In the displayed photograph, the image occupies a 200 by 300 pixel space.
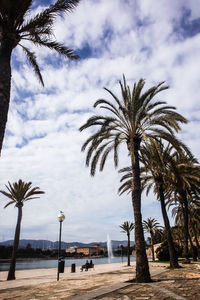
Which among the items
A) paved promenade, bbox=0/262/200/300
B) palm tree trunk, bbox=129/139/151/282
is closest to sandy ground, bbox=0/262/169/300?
paved promenade, bbox=0/262/200/300

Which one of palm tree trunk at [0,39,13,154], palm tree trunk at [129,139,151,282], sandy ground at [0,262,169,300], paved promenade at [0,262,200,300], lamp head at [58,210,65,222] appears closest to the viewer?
palm tree trunk at [0,39,13,154]

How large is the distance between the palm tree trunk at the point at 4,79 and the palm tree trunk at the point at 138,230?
7.58 m

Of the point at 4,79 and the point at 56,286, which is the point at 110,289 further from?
the point at 4,79

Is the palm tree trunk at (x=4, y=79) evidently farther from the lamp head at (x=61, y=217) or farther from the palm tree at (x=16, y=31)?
the lamp head at (x=61, y=217)

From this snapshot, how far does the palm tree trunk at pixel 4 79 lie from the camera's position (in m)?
6.67

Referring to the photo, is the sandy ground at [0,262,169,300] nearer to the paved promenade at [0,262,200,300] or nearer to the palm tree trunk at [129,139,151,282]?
the paved promenade at [0,262,200,300]

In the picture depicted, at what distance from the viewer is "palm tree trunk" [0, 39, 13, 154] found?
6.67 m

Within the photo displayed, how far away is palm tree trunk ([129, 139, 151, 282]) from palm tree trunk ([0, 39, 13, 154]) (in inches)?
298

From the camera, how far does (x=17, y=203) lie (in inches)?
926

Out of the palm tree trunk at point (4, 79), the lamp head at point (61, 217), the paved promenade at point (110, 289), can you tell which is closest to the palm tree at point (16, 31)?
the palm tree trunk at point (4, 79)

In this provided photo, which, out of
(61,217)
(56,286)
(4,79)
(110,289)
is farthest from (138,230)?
(4,79)

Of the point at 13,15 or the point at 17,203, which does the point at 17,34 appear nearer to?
the point at 13,15

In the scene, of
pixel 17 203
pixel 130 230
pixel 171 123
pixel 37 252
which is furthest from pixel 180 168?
pixel 37 252

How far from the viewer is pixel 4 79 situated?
700cm
